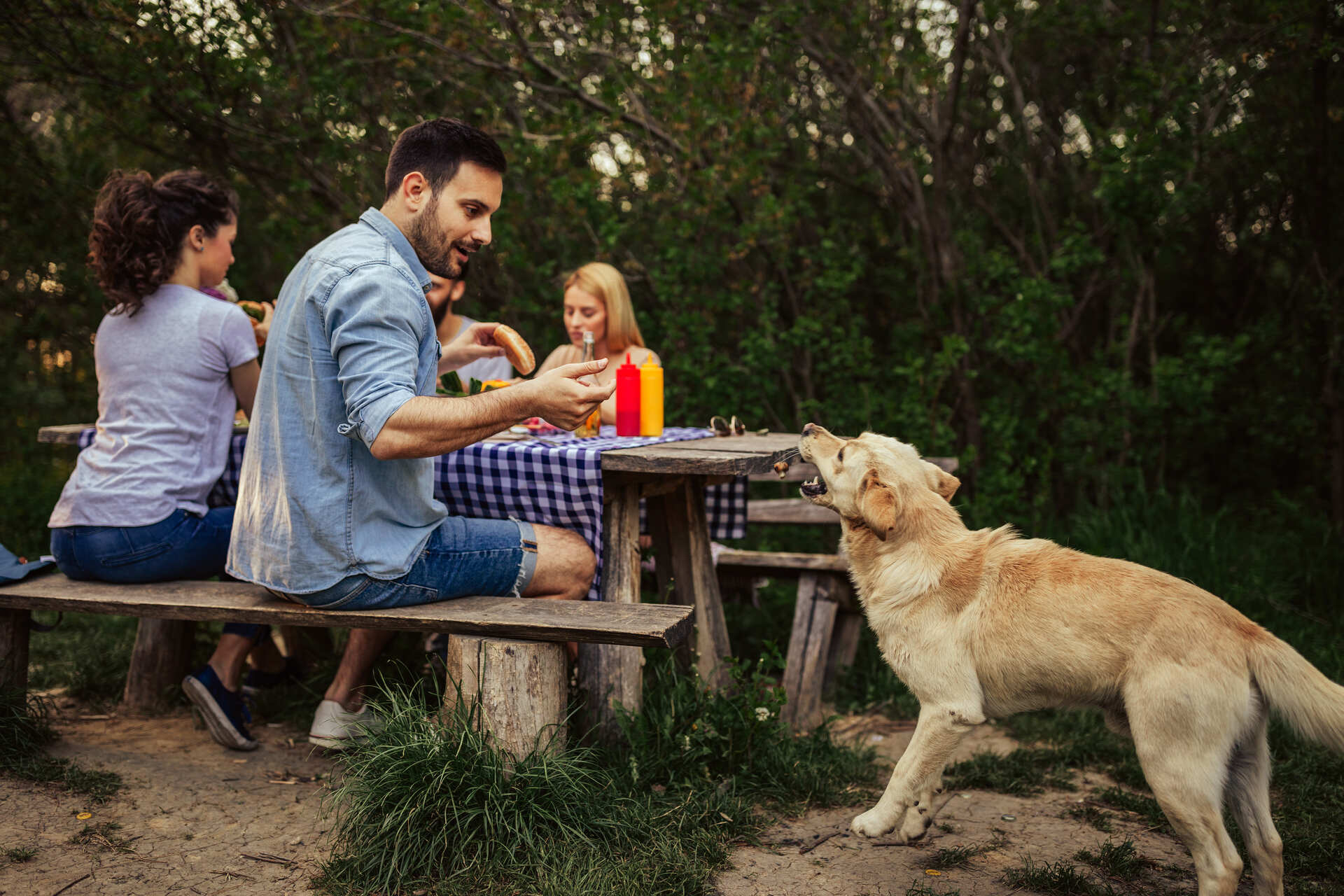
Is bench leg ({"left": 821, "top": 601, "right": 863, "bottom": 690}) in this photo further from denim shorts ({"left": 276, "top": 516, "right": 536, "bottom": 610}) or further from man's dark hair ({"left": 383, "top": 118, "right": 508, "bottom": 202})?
man's dark hair ({"left": 383, "top": 118, "right": 508, "bottom": 202})

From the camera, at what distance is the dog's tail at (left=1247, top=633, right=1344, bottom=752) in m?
2.45

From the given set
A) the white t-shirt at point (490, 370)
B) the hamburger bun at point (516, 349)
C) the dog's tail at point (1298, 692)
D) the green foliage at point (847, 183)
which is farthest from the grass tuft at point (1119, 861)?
the white t-shirt at point (490, 370)

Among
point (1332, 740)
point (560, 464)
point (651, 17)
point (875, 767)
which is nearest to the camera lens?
point (1332, 740)

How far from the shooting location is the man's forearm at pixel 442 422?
2.61m

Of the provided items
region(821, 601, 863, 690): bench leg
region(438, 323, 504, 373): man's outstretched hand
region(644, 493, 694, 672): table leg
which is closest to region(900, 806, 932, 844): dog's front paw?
region(644, 493, 694, 672): table leg

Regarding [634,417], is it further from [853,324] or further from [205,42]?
[205,42]

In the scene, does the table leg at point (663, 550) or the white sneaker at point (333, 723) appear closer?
the white sneaker at point (333, 723)

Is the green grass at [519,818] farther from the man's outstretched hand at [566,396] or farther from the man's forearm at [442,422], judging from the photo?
the man's outstretched hand at [566,396]

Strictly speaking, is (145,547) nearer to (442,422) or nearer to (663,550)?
(442,422)

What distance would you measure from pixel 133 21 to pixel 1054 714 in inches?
244

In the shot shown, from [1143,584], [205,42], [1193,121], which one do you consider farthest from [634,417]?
[1193,121]

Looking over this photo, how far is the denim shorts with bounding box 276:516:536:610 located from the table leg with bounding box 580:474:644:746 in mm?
364

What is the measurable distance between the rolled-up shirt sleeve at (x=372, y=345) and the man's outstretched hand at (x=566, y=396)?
35 cm

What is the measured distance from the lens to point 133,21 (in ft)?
19.1
